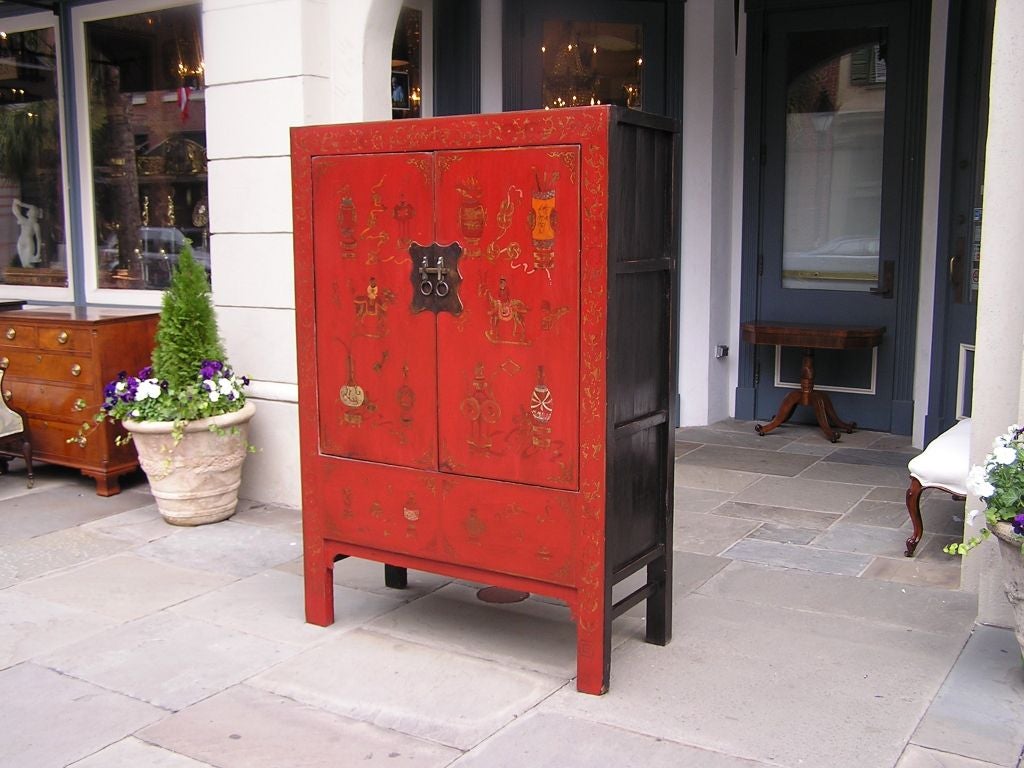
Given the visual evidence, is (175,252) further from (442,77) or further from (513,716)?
(513,716)

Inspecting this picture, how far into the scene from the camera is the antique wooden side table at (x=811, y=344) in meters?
7.44

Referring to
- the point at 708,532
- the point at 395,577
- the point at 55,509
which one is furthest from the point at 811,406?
the point at 55,509

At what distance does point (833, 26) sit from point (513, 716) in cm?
589

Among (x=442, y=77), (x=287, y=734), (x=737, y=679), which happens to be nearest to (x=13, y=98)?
(x=442, y=77)

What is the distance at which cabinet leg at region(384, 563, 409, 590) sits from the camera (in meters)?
4.79

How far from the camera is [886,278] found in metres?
7.62

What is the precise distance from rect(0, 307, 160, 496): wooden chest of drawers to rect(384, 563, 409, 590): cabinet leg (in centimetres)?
238

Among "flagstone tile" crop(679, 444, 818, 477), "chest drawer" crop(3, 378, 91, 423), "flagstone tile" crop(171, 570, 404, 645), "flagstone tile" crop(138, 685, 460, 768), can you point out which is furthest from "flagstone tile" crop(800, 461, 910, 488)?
"chest drawer" crop(3, 378, 91, 423)

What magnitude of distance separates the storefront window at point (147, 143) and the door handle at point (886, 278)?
15.4 ft

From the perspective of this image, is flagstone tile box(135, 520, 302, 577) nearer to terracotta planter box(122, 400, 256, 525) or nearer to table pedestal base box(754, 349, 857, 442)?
terracotta planter box(122, 400, 256, 525)

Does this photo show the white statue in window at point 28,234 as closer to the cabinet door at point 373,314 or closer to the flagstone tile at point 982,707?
the cabinet door at point 373,314

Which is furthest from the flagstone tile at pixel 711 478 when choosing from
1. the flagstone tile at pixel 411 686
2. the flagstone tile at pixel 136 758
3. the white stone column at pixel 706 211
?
the flagstone tile at pixel 136 758

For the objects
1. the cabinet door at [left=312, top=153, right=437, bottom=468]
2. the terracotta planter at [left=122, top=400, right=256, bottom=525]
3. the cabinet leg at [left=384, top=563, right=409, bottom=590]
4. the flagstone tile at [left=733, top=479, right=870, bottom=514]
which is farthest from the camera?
the flagstone tile at [left=733, top=479, right=870, bottom=514]

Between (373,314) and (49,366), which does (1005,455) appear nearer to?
(373,314)
